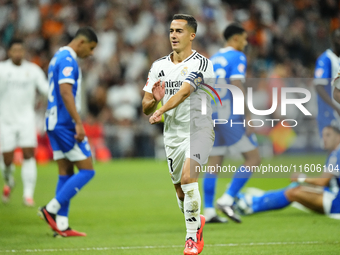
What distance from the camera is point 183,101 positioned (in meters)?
5.52

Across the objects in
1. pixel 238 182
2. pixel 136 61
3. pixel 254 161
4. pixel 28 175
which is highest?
pixel 136 61

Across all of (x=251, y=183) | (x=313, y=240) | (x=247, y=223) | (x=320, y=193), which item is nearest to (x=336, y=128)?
(x=320, y=193)

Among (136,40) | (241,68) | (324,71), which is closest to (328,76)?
(324,71)

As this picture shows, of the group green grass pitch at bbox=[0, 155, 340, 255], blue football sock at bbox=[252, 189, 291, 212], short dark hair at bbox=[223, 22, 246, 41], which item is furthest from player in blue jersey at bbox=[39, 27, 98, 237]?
blue football sock at bbox=[252, 189, 291, 212]

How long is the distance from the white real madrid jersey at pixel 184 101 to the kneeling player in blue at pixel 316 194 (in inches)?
78.6

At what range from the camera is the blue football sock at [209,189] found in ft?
26.3

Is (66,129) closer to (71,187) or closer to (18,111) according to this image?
(71,187)

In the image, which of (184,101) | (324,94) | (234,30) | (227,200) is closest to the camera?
(184,101)

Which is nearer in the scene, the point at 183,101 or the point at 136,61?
the point at 183,101

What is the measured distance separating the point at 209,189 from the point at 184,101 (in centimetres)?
275

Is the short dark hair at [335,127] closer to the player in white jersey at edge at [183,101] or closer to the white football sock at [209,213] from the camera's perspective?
the white football sock at [209,213]

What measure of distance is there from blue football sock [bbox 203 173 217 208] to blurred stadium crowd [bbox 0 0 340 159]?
10.2m

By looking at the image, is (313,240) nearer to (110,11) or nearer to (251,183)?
(251,183)

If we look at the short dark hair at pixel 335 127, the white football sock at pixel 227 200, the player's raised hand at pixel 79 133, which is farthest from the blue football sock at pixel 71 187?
the short dark hair at pixel 335 127
